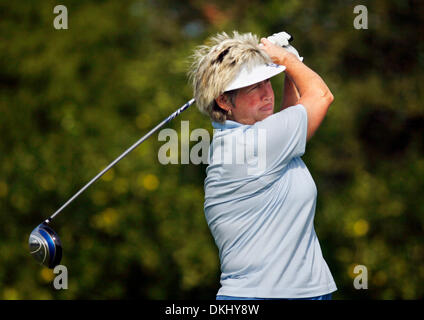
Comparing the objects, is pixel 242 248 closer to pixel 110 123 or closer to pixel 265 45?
pixel 265 45

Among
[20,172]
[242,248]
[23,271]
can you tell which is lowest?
[23,271]

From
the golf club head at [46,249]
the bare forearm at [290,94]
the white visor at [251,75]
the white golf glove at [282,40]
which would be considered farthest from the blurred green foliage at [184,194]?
the white visor at [251,75]

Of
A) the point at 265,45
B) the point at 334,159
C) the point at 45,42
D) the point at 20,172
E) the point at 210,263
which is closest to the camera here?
the point at 265,45

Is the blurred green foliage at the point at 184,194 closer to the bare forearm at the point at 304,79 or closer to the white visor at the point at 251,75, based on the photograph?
the bare forearm at the point at 304,79

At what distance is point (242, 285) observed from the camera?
114 inches

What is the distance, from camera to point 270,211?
2.88m

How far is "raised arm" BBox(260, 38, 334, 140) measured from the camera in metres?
2.96

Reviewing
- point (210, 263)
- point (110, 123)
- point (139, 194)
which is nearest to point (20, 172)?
point (139, 194)

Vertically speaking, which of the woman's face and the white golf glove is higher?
the white golf glove

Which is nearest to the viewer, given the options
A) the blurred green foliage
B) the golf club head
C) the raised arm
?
the raised arm

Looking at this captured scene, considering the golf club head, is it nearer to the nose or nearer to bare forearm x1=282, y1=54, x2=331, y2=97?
the nose

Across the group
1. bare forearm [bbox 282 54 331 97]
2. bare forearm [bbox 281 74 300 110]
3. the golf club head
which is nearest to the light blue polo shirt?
bare forearm [bbox 282 54 331 97]

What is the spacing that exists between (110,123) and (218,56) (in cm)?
612

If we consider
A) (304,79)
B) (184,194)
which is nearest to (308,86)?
(304,79)
